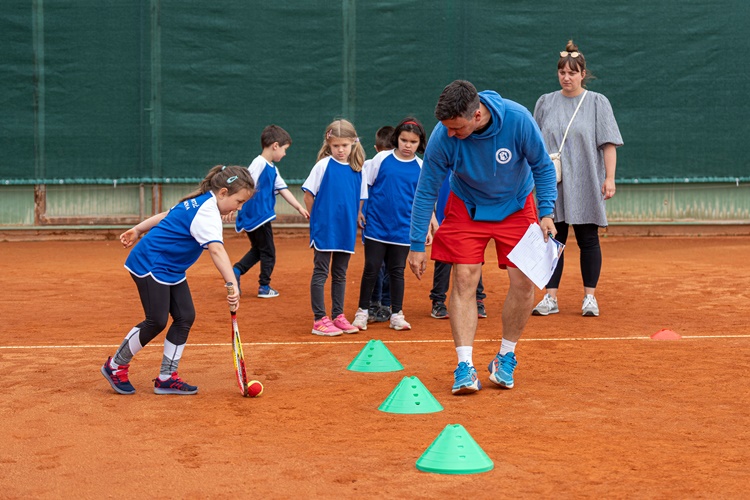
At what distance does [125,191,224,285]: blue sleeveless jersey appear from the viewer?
5781mm

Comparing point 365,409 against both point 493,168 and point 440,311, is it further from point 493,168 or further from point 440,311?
point 440,311

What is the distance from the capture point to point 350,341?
7.51m

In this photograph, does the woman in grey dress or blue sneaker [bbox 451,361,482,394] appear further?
the woman in grey dress

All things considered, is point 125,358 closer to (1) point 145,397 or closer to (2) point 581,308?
(1) point 145,397

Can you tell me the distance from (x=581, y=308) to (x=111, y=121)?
7.94 m

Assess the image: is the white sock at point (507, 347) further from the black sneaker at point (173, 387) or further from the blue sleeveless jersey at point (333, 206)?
the blue sleeveless jersey at point (333, 206)

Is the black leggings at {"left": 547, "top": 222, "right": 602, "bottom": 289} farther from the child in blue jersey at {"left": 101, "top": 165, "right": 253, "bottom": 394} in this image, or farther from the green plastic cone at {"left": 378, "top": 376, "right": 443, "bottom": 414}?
the child in blue jersey at {"left": 101, "top": 165, "right": 253, "bottom": 394}

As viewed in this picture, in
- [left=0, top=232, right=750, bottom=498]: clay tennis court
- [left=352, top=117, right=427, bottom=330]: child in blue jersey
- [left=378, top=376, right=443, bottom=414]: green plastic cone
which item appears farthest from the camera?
[left=352, top=117, right=427, bottom=330]: child in blue jersey

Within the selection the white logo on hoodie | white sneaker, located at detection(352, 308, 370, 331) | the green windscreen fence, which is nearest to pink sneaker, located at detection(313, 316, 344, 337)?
white sneaker, located at detection(352, 308, 370, 331)

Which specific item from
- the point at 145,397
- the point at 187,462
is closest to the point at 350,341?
the point at 145,397

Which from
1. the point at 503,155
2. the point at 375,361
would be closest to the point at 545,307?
the point at 375,361

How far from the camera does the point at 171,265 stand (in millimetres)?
5840

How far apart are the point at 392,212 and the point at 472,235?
202cm

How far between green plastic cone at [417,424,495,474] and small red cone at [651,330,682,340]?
3.30 meters
